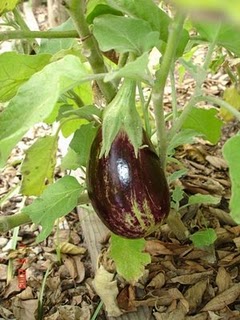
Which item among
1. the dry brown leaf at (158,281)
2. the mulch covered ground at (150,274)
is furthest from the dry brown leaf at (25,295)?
the dry brown leaf at (158,281)

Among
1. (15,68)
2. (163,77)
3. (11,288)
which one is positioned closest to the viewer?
(163,77)

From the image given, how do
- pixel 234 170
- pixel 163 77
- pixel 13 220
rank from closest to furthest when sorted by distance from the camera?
pixel 234 170
pixel 163 77
pixel 13 220

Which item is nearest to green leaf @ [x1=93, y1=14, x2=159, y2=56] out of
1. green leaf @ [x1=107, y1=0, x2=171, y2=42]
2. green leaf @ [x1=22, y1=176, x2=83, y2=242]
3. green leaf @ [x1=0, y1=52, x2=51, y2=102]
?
green leaf @ [x1=107, y1=0, x2=171, y2=42]

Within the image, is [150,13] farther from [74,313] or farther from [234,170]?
[74,313]

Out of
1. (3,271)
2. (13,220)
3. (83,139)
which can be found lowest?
(3,271)

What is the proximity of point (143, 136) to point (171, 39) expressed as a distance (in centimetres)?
16

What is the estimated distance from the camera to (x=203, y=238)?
91 centimetres

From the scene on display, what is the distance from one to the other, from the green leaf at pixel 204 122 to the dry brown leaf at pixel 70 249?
364 mm

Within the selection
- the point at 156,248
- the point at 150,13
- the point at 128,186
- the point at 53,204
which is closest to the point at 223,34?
the point at 150,13

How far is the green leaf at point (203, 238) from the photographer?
902 millimetres

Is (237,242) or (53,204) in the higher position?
(53,204)

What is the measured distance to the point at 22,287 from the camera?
1.01 m

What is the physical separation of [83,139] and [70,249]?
37 centimetres

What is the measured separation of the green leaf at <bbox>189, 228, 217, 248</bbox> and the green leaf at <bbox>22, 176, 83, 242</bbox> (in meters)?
0.25
